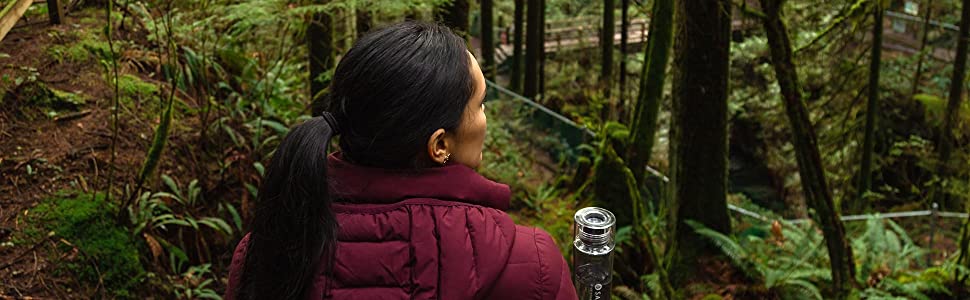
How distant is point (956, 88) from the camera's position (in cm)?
1220

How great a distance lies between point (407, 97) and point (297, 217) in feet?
1.15

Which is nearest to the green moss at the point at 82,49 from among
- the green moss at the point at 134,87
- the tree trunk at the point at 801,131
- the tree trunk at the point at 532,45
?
the green moss at the point at 134,87

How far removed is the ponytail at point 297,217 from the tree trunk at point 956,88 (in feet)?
40.3

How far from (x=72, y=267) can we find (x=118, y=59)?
254 centimetres

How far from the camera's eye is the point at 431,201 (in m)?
1.64

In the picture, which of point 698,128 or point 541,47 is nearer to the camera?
point 698,128

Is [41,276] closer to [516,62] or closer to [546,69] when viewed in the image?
[516,62]

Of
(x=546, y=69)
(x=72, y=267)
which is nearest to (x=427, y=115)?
(x=72, y=267)

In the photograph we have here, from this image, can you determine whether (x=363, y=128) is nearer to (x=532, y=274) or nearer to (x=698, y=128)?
(x=532, y=274)

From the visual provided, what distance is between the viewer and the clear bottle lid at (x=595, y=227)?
64.3 inches

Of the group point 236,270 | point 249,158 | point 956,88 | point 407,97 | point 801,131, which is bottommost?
point 956,88

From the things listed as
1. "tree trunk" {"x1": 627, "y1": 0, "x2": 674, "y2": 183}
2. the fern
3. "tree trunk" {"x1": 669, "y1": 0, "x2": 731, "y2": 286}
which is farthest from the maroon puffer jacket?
"tree trunk" {"x1": 627, "y1": 0, "x2": 674, "y2": 183}

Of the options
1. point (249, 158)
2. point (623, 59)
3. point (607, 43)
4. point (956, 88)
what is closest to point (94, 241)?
point (249, 158)

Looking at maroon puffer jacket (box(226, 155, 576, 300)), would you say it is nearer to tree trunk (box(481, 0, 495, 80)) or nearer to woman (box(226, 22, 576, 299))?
woman (box(226, 22, 576, 299))
